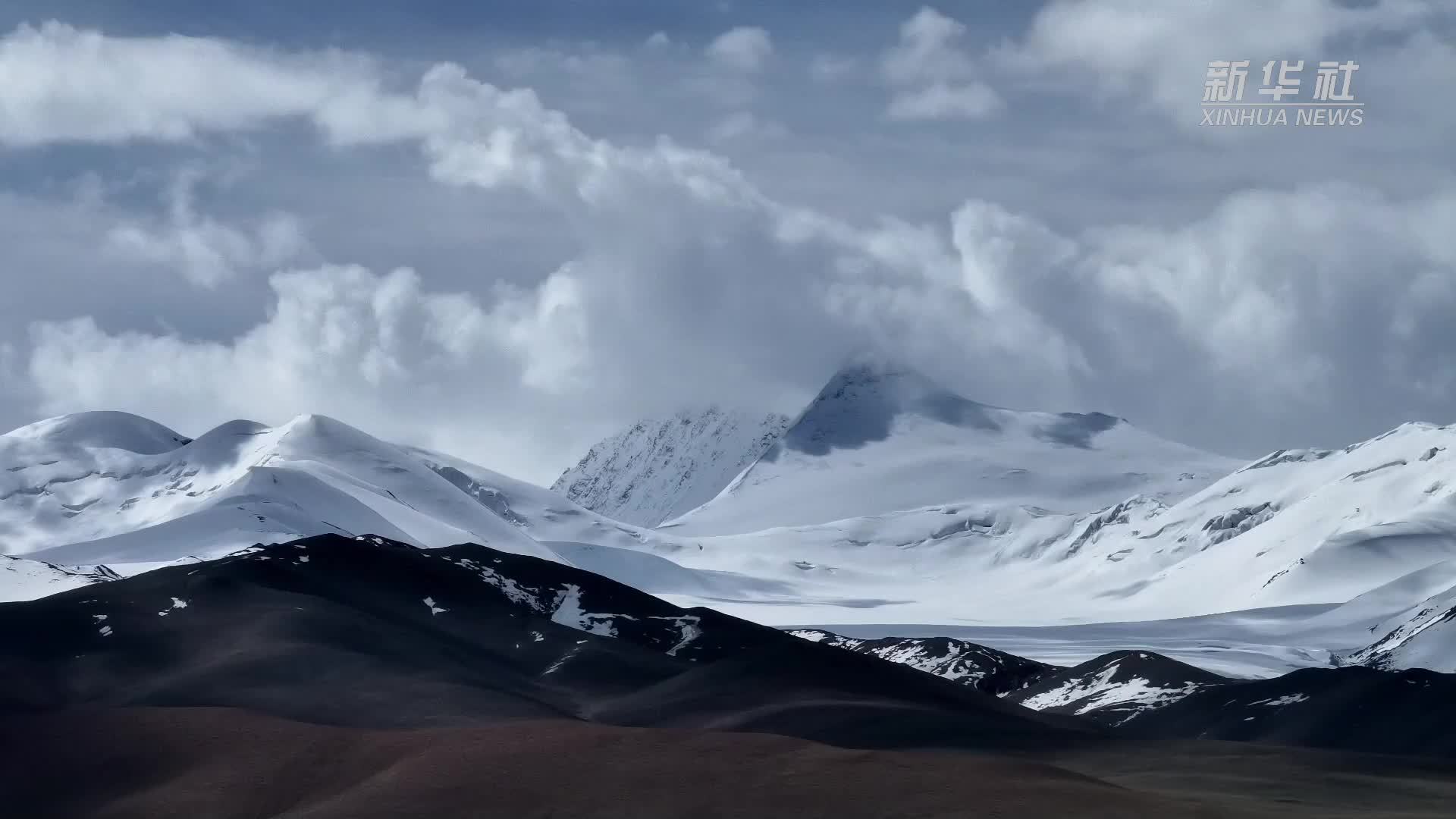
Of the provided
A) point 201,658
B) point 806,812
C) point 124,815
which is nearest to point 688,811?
point 806,812

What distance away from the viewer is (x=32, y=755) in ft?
446

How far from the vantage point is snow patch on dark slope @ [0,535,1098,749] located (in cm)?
15788

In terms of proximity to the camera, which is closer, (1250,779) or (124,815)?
(124,815)

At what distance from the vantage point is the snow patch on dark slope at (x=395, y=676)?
6216 inches

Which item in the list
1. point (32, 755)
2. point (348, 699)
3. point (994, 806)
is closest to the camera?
point (994, 806)

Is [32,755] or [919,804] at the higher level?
[919,804]

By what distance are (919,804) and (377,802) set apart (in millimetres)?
35018

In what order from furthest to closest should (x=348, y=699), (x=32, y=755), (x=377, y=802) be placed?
(x=348, y=699) < (x=32, y=755) < (x=377, y=802)

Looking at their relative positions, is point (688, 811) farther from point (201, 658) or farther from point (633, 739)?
point (201, 658)

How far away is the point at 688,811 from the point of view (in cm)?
11256

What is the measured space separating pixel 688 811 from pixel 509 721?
34474 mm

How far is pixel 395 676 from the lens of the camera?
166 m

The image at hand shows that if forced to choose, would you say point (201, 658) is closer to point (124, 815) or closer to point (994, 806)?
point (124, 815)

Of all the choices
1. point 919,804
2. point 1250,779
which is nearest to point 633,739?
point 919,804
